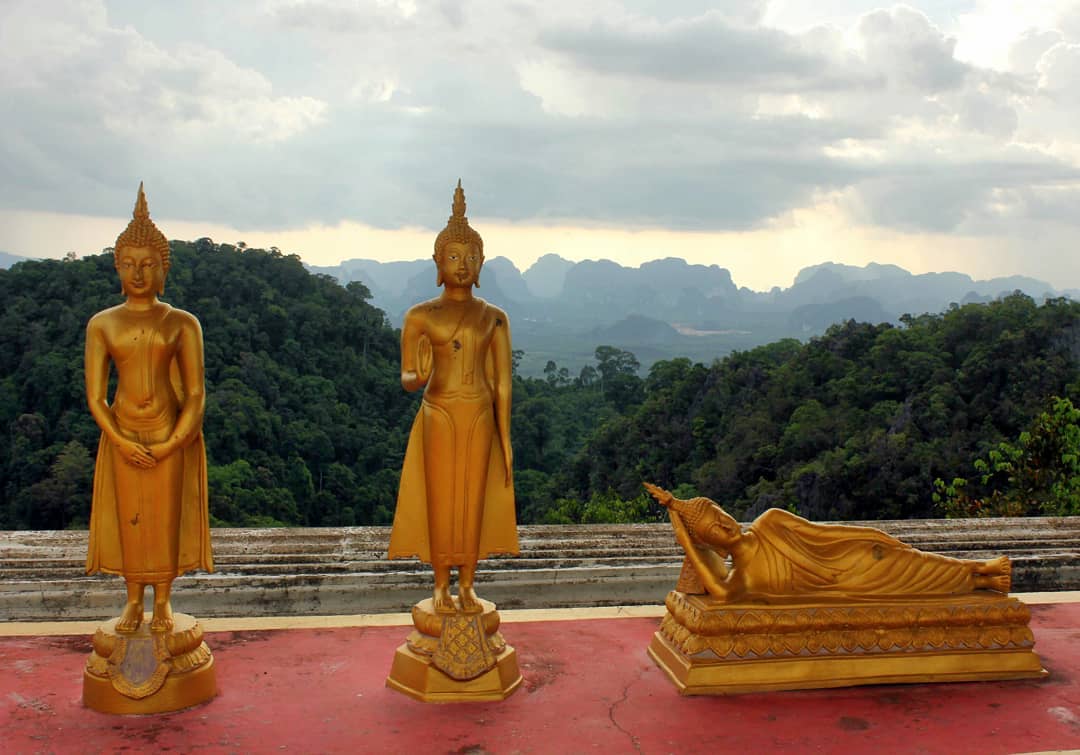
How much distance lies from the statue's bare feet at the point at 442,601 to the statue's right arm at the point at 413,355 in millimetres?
1100

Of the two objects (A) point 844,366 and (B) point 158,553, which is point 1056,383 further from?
(B) point 158,553

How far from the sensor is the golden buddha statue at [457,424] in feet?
17.3

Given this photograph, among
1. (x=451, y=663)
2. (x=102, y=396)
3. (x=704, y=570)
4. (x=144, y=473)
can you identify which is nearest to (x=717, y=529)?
(x=704, y=570)

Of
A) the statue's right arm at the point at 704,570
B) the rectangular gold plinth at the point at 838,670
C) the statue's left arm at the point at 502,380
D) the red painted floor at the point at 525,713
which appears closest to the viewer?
the red painted floor at the point at 525,713

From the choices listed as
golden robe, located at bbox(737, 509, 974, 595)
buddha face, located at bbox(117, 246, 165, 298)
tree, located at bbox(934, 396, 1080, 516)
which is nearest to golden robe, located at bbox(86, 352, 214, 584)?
buddha face, located at bbox(117, 246, 165, 298)

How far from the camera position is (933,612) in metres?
5.75

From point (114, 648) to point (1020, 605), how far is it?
16.4ft

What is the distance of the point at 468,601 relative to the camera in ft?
17.9

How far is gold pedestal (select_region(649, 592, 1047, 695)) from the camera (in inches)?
218

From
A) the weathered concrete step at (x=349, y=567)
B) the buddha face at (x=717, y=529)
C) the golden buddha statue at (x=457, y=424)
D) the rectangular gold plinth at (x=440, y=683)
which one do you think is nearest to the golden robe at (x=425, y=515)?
the golden buddha statue at (x=457, y=424)

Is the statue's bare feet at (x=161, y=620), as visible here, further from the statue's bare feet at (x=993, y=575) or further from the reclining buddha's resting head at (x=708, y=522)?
the statue's bare feet at (x=993, y=575)

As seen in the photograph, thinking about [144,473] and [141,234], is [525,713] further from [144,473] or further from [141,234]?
[141,234]

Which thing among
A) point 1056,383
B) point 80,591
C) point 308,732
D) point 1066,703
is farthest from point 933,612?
point 1056,383

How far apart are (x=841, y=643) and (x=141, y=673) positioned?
3.72 m
